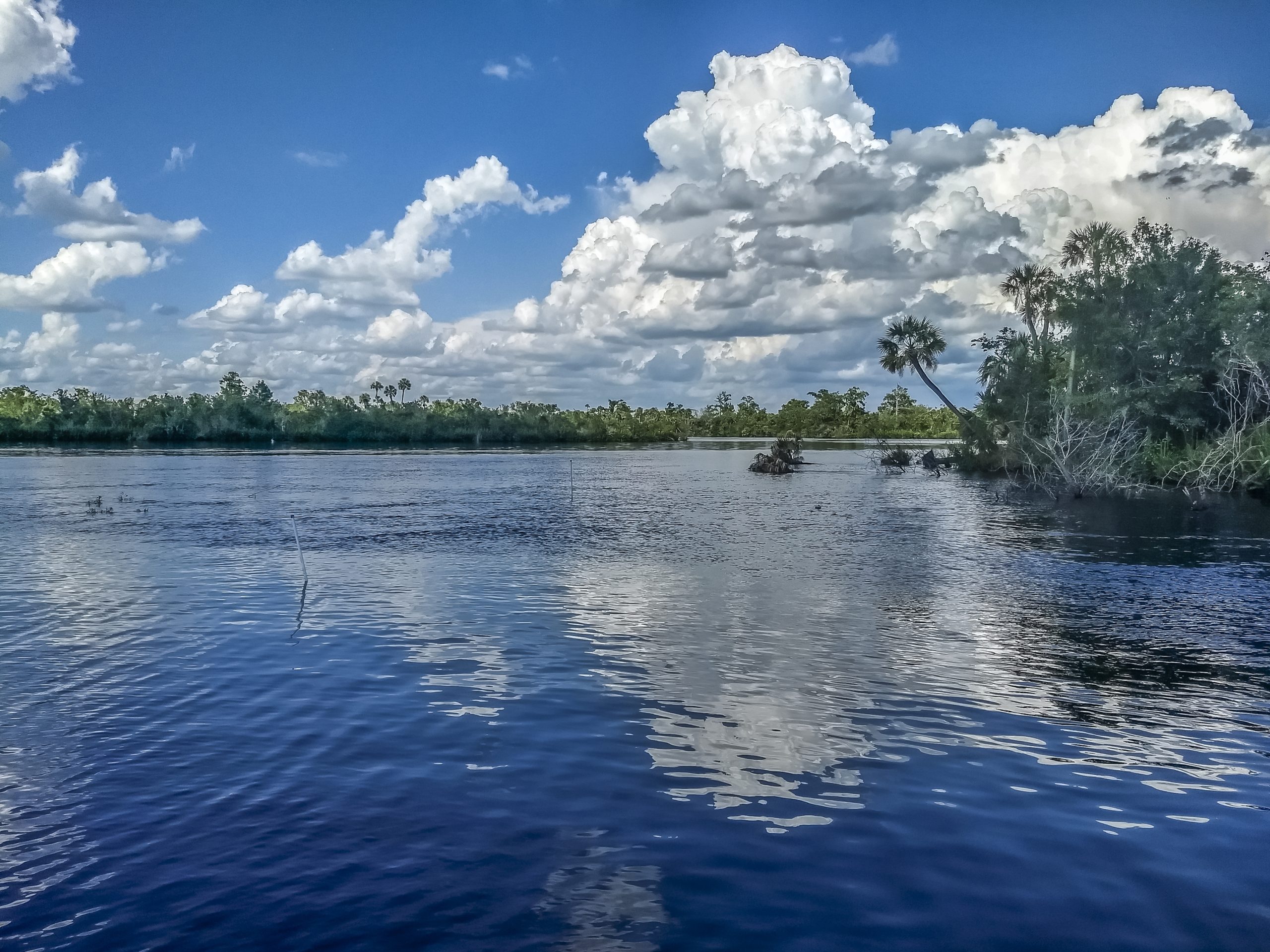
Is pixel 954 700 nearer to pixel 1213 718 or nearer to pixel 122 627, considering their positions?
pixel 1213 718

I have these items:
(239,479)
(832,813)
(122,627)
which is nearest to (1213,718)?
(832,813)

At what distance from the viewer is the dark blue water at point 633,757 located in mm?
7703

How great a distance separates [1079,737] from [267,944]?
32.7 feet

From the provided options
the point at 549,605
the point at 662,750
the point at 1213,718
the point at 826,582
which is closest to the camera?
the point at 662,750

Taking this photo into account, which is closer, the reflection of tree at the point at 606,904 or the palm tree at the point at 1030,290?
the reflection of tree at the point at 606,904

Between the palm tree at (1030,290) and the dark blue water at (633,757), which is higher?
the palm tree at (1030,290)

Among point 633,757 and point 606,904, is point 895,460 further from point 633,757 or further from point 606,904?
point 606,904

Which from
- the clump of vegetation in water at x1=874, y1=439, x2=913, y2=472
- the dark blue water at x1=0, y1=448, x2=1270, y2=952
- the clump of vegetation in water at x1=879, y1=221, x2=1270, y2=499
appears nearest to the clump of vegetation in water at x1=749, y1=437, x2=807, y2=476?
the clump of vegetation in water at x1=874, y1=439, x2=913, y2=472

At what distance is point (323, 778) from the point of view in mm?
10586

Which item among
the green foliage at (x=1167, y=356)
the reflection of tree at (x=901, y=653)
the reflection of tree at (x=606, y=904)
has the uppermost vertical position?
the green foliage at (x=1167, y=356)

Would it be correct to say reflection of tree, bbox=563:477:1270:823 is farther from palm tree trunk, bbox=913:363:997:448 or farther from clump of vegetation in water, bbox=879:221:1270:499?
palm tree trunk, bbox=913:363:997:448

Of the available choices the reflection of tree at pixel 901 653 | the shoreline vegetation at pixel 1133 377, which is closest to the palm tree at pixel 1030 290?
the shoreline vegetation at pixel 1133 377

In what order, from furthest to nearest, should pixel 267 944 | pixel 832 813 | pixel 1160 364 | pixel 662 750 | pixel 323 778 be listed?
pixel 1160 364 < pixel 662 750 < pixel 323 778 < pixel 832 813 < pixel 267 944

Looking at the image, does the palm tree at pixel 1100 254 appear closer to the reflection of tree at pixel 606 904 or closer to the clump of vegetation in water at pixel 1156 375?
the clump of vegetation in water at pixel 1156 375
